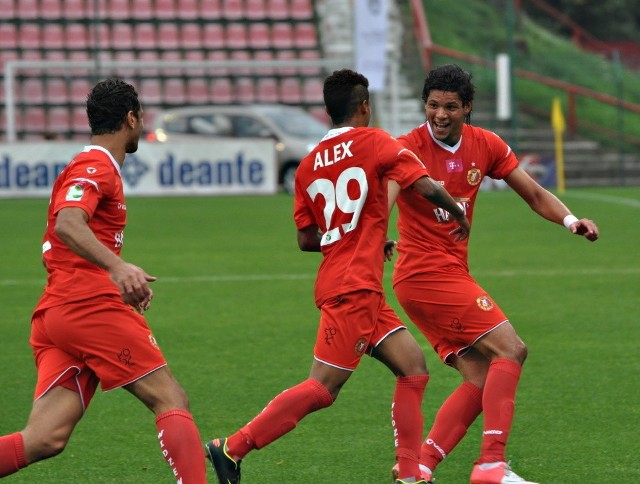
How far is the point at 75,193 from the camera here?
15.7ft

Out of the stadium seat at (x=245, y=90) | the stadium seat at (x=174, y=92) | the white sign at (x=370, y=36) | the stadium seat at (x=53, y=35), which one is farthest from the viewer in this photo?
the stadium seat at (x=53, y=35)

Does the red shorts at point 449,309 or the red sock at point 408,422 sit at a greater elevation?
the red shorts at point 449,309

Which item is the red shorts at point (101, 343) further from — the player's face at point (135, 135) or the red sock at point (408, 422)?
the red sock at point (408, 422)

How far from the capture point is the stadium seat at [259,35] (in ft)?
108

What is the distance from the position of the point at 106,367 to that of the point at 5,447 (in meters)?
0.49

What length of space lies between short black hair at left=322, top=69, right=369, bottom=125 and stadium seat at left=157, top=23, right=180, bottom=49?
27.8 m

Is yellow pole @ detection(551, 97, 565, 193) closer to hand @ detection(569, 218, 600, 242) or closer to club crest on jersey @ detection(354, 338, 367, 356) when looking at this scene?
hand @ detection(569, 218, 600, 242)

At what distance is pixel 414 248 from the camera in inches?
229

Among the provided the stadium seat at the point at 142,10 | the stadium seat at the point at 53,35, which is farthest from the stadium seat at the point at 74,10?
the stadium seat at the point at 142,10

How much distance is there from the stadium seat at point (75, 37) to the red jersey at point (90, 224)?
2821 cm

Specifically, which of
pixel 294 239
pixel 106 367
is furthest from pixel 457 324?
pixel 294 239

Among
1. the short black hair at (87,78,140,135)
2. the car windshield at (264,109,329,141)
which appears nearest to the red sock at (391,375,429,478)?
the short black hair at (87,78,140,135)

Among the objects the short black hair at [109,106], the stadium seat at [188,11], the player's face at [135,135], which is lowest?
the player's face at [135,135]

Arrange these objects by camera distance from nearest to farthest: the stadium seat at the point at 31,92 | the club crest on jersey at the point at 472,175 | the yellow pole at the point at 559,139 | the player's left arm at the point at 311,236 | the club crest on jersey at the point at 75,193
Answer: the club crest on jersey at the point at 75,193 → the player's left arm at the point at 311,236 → the club crest on jersey at the point at 472,175 → the yellow pole at the point at 559,139 → the stadium seat at the point at 31,92
